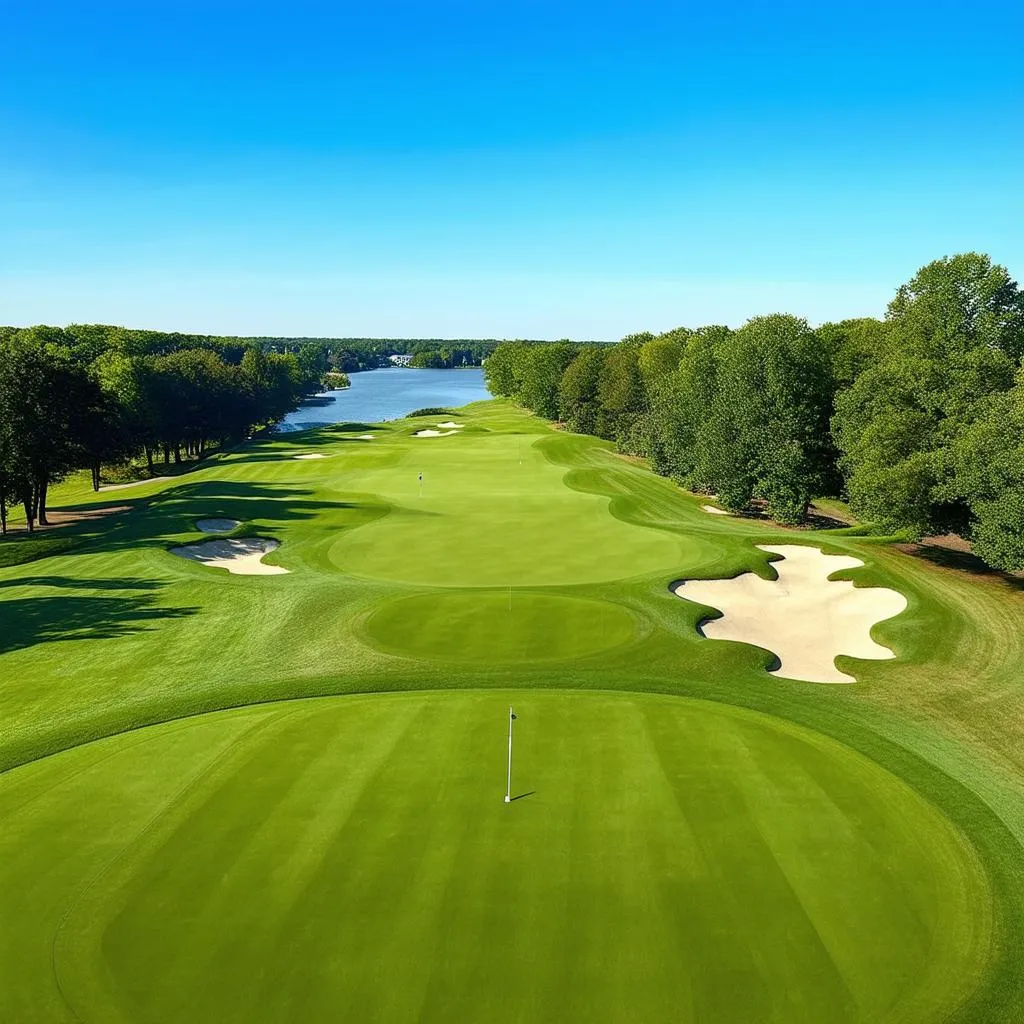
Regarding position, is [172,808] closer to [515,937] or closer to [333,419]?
[515,937]

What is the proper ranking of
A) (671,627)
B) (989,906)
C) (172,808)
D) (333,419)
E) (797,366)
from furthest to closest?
(333,419), (797,366), (671,627), (172,808), (989,906)

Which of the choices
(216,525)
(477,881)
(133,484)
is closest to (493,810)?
(477,881)

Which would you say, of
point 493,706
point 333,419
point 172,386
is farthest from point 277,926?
point 333,419

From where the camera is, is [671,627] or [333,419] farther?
[333,419]

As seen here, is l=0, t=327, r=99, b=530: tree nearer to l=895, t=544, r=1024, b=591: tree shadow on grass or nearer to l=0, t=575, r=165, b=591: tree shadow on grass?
l=0, t=575, r=165, b=591: tree shadow on grass

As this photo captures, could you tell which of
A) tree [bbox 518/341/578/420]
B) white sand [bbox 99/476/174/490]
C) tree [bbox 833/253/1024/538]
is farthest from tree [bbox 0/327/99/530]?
tree [bbox 518/341/578/420]
